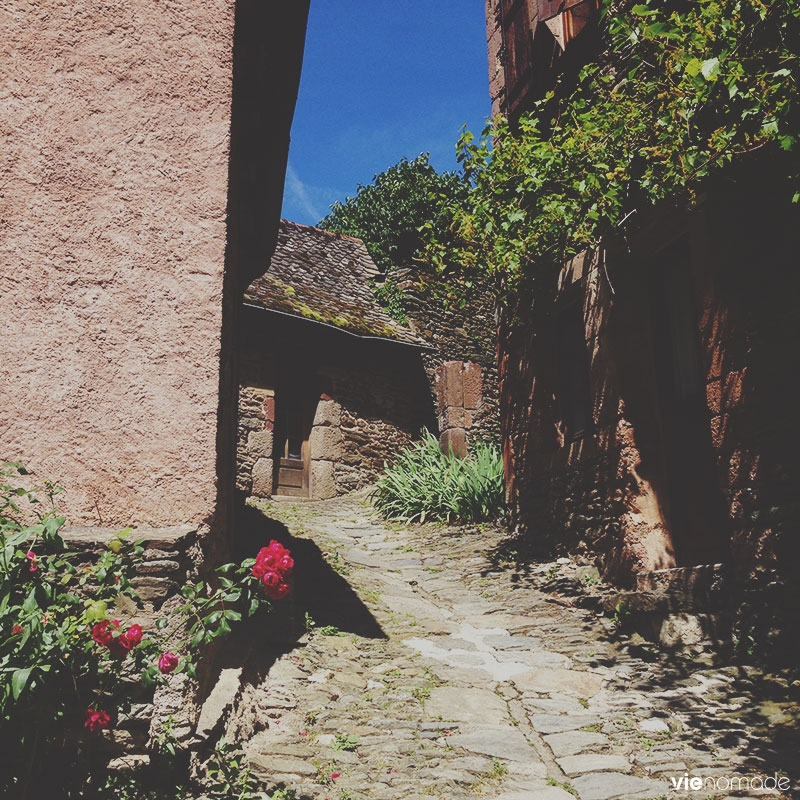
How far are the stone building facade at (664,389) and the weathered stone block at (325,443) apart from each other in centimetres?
443

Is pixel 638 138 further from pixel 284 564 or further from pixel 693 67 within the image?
pixel 284 564

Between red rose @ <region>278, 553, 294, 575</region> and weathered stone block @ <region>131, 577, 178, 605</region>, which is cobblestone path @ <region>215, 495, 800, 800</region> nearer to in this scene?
weathered stone block @ <region>131, 577, 178, 605</region>

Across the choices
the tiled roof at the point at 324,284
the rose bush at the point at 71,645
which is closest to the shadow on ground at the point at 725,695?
the rose bush at the point at 71,645

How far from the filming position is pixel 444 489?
8984 mm

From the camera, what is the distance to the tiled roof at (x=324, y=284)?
1148 centimetres

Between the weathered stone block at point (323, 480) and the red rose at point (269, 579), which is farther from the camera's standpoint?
the weathered stone block at point (323, 480)

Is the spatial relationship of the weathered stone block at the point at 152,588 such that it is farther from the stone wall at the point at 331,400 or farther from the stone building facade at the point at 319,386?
the stone wall at the point at 331,400

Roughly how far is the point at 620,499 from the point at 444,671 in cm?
202

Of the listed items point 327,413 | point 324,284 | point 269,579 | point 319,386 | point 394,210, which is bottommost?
point 269,579

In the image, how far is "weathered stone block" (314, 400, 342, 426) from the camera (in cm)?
1174

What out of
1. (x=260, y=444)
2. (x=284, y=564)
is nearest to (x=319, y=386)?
(x=260, y=444)

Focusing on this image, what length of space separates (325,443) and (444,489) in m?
3.20

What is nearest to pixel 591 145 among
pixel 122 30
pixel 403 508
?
pixel 122 30

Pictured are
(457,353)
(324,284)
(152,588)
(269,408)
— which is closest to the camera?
(152,588)
